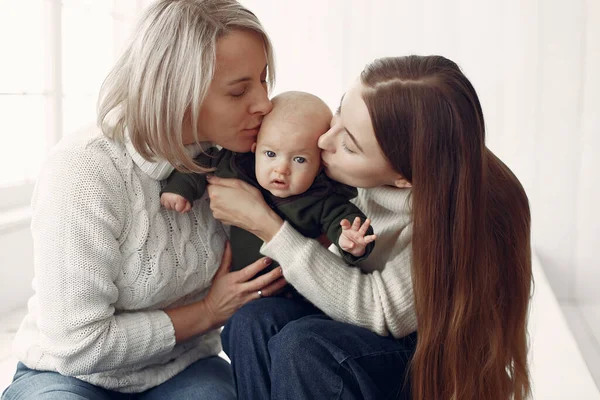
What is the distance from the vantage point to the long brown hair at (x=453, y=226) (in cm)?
160

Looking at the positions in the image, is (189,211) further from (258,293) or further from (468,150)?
(468,150)

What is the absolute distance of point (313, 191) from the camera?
5.91 ft

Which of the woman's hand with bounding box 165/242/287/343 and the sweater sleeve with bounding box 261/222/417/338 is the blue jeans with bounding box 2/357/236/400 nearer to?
the woman's hand with bounding box 165/242/287/343

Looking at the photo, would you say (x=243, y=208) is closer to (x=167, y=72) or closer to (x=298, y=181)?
(x=298, y=181)

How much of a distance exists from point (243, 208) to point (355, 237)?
11.1 inches

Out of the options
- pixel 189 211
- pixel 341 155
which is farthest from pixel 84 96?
pixel 341 155

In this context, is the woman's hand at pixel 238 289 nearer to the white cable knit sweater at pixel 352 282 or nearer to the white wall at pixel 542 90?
the white cable knit sweater at pixel 352 282

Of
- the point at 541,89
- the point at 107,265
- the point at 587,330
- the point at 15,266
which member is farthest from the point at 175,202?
the point at 541,89

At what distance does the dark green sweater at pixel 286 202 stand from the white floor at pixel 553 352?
879 mm

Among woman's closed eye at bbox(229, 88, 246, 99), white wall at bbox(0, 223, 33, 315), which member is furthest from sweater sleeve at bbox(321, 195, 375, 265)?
white wall at bbox(0, 223, 33, 315)

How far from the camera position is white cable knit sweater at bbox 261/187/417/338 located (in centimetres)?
171

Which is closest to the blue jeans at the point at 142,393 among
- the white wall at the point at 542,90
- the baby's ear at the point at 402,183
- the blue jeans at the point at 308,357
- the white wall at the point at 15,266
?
the blue jeans at the point at 308,357

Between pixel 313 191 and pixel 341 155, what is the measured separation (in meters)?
0.14

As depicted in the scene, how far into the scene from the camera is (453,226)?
1634 mm
